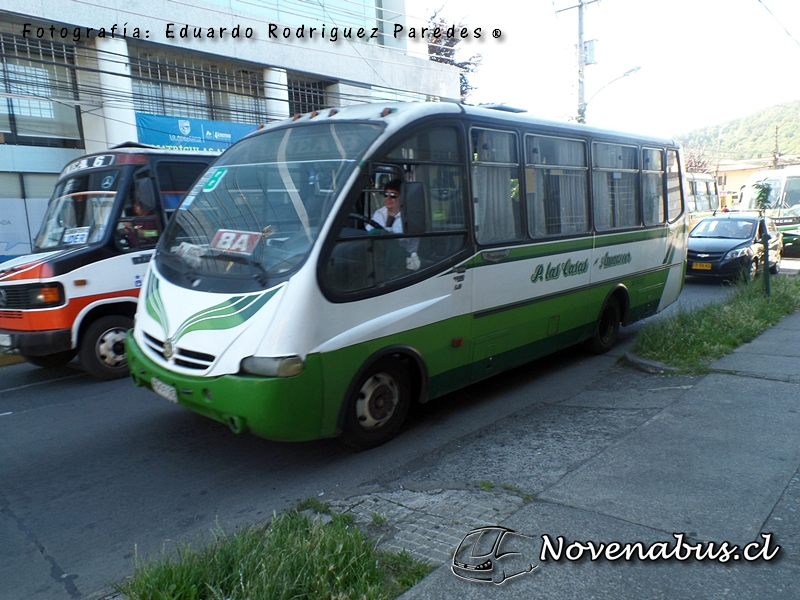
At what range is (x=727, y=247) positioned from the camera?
15570mm

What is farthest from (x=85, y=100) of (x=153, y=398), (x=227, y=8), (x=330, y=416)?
(x=330, y=416)

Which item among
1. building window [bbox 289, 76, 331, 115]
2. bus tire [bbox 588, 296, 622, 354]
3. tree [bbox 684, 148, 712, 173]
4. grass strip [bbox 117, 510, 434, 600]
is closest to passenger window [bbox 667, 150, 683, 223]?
bus tire [bbox 588, 296, 622, 354]

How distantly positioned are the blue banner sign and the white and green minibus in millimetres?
9265

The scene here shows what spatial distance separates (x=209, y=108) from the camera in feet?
53.5

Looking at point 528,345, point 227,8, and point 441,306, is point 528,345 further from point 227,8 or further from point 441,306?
point 227,8

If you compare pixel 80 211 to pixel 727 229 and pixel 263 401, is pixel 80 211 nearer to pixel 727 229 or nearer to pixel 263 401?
pixel 263 401

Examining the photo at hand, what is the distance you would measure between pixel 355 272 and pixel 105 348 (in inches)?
160

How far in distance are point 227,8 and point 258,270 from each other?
13910 mm

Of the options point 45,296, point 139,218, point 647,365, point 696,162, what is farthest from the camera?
point 696,162

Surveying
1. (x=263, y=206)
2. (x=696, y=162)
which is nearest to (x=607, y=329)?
(x=263, y=206)

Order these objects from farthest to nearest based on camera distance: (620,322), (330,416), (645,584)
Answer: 1. (620,322)
2. (330,416)
3. (645,584)

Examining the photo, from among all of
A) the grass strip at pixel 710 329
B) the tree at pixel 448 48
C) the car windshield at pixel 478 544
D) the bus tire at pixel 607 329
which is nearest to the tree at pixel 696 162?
the tree at pixel 448 48

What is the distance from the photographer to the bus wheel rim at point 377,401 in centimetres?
495

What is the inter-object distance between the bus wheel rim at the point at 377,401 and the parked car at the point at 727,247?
12041 mm
